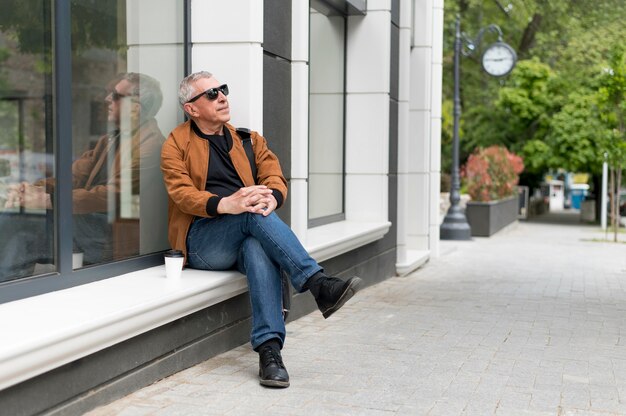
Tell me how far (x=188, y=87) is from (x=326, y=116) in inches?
152

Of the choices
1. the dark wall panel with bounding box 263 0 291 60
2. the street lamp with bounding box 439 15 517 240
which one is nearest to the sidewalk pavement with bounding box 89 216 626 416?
the dark wall panel with bounding box 263 0 291 60

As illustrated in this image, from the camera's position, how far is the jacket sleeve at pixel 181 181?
5.18 metres

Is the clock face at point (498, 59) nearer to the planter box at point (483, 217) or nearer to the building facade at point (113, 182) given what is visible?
the planter box at point (483, 217)

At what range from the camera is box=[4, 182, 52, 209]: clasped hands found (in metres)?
4.40

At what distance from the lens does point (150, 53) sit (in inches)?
220

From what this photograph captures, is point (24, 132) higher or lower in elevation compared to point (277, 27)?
lower

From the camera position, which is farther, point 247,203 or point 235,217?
point 235,217

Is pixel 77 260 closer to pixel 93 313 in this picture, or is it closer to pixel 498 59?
pixel 93 313

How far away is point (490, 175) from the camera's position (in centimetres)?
2158

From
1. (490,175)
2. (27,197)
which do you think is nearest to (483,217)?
(490,175)

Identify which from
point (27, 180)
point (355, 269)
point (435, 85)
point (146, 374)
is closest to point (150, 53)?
point (27, 180)

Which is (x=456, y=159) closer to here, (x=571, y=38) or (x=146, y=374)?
(x=571, y=38)

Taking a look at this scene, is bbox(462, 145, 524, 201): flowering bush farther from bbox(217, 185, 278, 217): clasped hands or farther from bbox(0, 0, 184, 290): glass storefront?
bbox(217, 185, 278, 217): clasped hands

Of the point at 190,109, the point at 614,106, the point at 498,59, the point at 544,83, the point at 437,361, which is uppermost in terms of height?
the point at 544,83
